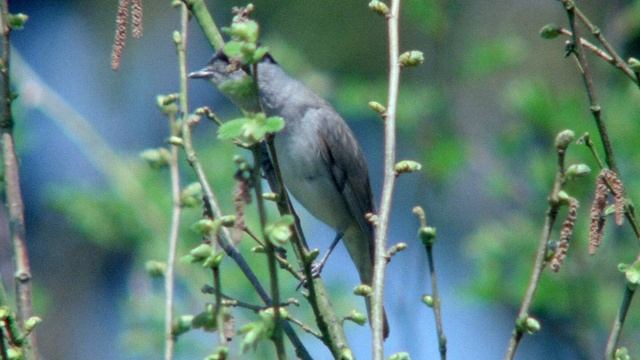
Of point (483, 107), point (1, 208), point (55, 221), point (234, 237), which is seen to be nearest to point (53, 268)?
point (55, 221)

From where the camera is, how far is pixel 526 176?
23.4 ft

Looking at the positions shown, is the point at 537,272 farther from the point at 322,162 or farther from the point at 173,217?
the point at 322,162

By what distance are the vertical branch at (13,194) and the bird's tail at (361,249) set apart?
10.3 feet

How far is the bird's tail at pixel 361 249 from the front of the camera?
5691mm

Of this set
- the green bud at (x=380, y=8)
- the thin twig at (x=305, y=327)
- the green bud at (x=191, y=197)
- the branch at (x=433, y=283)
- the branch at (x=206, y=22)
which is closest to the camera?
the branch at (x=433, y=283)

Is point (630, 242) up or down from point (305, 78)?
down

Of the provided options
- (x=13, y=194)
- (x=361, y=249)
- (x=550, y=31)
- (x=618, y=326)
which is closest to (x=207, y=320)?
→ (x=13, y=194)

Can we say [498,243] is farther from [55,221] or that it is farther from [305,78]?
[55,221]

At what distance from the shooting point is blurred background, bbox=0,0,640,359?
229 inches

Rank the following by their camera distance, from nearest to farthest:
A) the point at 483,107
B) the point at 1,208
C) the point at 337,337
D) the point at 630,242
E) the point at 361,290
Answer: the point at 361,290 < the point at 337,337 < the point at 1,208 < the point at 630,242 < the point at 483,107

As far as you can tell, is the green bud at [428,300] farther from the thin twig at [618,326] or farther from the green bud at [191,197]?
the green bud at [191,197]

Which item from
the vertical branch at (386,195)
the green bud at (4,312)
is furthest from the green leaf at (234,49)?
the green bud at (4,312)

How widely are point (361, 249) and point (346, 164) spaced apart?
0.41m

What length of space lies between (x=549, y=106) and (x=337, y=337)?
4.34 m
